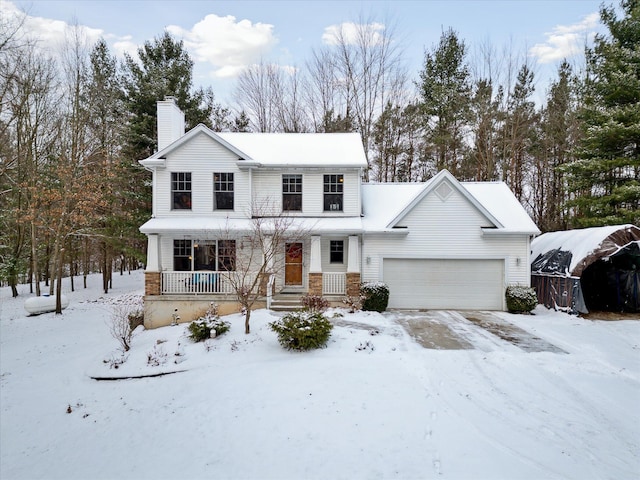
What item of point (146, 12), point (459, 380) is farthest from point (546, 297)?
point (146, 12)

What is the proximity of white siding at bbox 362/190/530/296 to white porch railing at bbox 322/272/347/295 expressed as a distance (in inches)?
36.8

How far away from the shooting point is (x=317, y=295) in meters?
12.8

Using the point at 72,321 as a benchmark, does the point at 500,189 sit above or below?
above

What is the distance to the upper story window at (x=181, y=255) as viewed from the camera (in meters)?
14.2

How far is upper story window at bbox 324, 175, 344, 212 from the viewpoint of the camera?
46.8 feet

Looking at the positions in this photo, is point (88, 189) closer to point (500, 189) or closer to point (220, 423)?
point (220, 423)

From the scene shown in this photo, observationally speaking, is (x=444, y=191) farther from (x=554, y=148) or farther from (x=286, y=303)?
(x=554, y=148)

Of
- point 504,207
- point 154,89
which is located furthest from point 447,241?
point 154,89

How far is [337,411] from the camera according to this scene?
19.5 ft

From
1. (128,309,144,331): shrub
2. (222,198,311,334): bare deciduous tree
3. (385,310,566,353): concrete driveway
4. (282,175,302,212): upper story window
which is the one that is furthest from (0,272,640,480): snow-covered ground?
(282,175,302,212): upper story window

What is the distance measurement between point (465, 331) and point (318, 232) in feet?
20.0

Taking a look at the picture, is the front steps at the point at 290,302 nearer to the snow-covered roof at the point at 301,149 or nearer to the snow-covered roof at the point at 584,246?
the snow-covered roof at the point at 301,149

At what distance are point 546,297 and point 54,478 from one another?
15.5m

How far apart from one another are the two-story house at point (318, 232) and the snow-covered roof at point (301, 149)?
85 mm
